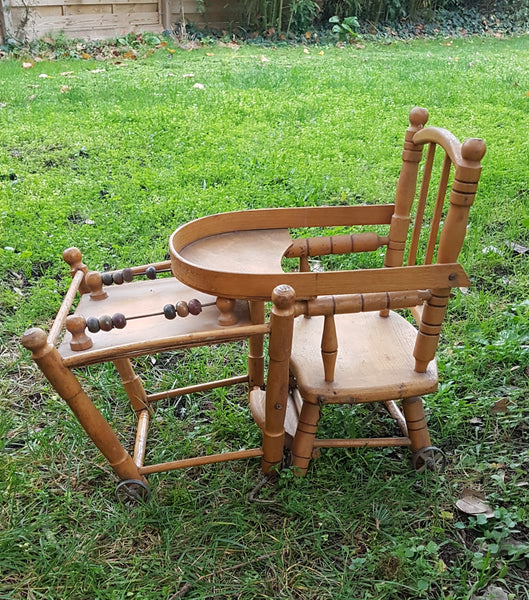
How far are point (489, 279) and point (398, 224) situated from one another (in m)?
1.10

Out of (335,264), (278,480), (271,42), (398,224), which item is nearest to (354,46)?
(271,42)

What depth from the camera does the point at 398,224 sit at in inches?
72.2

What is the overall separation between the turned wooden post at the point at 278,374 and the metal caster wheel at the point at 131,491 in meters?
0.38

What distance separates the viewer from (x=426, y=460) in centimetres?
179

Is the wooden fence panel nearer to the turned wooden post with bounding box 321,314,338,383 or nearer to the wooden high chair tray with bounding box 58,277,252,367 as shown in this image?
the wooden high chair tray with bounding box 58,277,252,367

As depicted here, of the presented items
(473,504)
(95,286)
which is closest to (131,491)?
(95,286)

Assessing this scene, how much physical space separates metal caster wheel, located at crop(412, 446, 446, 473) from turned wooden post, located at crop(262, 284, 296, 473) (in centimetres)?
44

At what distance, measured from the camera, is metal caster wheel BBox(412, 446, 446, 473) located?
1.79 meters

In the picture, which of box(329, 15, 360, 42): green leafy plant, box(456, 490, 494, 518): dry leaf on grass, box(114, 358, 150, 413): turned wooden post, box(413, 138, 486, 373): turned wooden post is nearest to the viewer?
box(413, 138, 486, 373): turned wooden post

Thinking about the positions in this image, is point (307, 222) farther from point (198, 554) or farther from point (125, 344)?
point (198, 554)

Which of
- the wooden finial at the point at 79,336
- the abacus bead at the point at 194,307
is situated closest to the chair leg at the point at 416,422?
the abacus bead at the point at 194,307

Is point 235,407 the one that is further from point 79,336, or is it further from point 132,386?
point 79,336

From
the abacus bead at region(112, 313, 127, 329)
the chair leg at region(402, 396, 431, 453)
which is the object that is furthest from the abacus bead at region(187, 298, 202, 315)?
the chair leg at region(402, 396, 431, 453)

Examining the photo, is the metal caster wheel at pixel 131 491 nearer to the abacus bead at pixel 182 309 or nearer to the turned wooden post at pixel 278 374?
the turned wooden post at pixel 278 374
